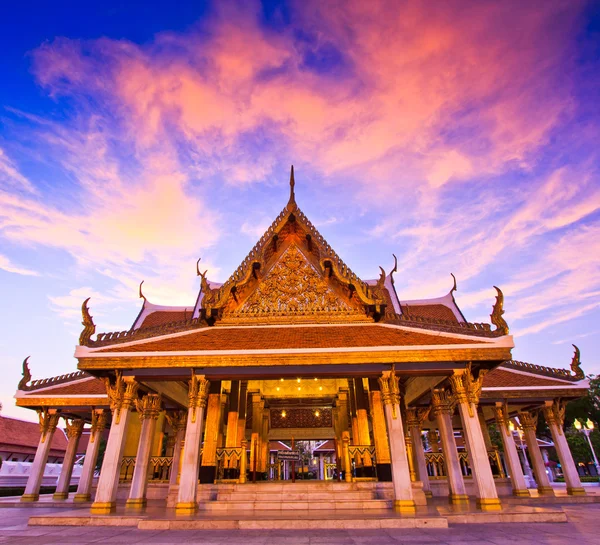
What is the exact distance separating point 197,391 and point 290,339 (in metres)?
2.56

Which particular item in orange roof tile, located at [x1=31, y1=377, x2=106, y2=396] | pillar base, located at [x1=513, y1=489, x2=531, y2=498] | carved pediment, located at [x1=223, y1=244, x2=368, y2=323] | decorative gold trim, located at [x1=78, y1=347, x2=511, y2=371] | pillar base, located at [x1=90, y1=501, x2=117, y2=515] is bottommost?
pillar base, located at [x1=513, y1=489, x2=531, y2=498]

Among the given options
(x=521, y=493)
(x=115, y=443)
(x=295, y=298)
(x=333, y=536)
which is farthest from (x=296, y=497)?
(x=521, y=493)

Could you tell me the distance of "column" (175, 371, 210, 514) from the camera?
7656 mm

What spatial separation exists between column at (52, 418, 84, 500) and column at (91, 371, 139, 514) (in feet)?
30.0

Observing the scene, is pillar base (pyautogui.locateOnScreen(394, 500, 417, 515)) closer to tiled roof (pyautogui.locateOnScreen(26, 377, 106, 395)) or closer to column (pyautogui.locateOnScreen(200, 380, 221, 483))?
column (pyautogui.locateOnScreen(200, 380, 221, 483))

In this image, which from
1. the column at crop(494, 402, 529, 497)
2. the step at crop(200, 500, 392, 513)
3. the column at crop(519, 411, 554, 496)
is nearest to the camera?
the step at crop(200, 500, 392, 513)

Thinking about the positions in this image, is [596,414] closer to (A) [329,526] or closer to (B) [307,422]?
(B) [307,422]

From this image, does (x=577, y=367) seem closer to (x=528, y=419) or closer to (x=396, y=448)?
(x=528, y=419)

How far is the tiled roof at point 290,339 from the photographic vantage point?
29.1 feet

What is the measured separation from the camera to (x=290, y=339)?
941cm

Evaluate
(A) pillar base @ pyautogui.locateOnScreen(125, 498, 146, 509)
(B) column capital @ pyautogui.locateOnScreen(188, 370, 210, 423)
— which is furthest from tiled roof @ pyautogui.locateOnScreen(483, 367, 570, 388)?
(A) pillar base @ pyautogui.locateOnScreen(125, 498, 146, 509)

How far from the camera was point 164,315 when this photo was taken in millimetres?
17922

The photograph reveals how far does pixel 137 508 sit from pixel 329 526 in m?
5.46

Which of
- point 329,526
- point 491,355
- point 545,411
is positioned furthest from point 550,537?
point 545,411
